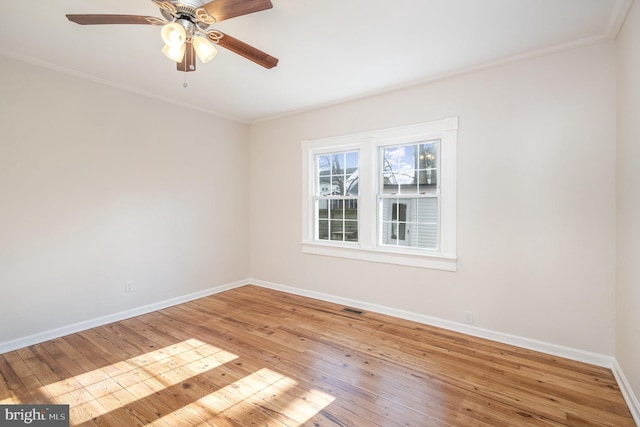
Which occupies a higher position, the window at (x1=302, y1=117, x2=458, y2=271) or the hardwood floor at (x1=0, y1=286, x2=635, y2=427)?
the window at (x1=302, y1=117, x2=458, y2=271)

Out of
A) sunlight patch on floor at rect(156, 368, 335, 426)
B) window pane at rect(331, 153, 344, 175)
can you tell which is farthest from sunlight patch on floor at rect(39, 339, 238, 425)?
window pane at rect(331, 153, 344, 175)

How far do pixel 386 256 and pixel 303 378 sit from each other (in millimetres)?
1788

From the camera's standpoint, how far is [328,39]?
248 cm

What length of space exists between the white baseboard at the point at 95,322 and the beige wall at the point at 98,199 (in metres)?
0.05

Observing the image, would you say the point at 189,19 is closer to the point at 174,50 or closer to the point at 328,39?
the point at 174,50

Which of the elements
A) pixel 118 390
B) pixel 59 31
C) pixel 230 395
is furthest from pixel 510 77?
pixel 118 390

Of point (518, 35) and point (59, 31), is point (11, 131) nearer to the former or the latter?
point (59, 31)

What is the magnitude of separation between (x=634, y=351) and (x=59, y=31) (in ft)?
15.8

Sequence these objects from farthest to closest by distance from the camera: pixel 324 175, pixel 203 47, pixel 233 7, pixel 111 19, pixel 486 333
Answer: pixel 324 175, pixel 486 333, pixel 203 47, pixel 111 19, pixel 233 7

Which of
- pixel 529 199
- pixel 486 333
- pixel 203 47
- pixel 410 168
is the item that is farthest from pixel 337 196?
pixel 203 47

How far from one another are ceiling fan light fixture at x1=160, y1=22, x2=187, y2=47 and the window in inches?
95.8

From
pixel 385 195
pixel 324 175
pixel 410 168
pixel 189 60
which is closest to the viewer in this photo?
pixel 189 60

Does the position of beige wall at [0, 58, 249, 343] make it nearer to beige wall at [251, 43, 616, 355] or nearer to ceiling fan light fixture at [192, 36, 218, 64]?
ceiling fan light fixture at [192, 36, 218, 64]

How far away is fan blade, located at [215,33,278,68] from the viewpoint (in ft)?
6.47
